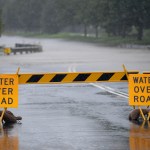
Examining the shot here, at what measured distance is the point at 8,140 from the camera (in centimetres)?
1230

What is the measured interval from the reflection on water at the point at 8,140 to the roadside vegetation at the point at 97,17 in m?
66.1

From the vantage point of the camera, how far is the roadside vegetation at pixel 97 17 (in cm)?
9906

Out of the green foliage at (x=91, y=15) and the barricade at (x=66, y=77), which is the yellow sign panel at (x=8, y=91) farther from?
the green foliage at (x=91, y=15)

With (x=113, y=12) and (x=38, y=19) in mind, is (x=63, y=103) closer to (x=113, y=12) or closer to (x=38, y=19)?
(x=113, y=12)

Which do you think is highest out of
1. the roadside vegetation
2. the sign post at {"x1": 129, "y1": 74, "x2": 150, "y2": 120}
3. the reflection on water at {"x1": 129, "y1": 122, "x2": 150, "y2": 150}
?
the roadside vegetation

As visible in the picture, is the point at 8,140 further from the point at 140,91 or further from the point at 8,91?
the point at 140,91

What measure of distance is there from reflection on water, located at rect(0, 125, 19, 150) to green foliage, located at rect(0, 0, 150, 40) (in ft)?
277

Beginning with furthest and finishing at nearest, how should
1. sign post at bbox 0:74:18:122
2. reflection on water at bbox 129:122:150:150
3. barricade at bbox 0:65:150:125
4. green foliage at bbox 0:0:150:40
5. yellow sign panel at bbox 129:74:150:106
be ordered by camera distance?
green foliage at bbox 0:0:150:40, barricade at bbox 0:65:150:125, yellow sign panel at bbox 129:74:150:106, sign post at bbox 0:74:18:122, reflection on water at bbox 129:122:150:150

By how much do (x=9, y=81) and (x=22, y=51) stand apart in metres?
55.7

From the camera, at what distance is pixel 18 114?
16.2 metres

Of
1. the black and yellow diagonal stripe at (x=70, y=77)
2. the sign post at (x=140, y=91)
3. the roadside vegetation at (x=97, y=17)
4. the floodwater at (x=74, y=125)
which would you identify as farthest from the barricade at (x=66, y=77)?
the roadside vegetation at (x=97, y=17)

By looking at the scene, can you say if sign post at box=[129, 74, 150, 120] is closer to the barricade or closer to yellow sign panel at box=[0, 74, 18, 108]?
the barricade

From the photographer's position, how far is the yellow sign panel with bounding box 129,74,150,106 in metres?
14.7

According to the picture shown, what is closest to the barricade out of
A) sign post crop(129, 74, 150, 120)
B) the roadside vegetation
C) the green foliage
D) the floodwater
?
sign post crop(129, 74, 150, 120)
